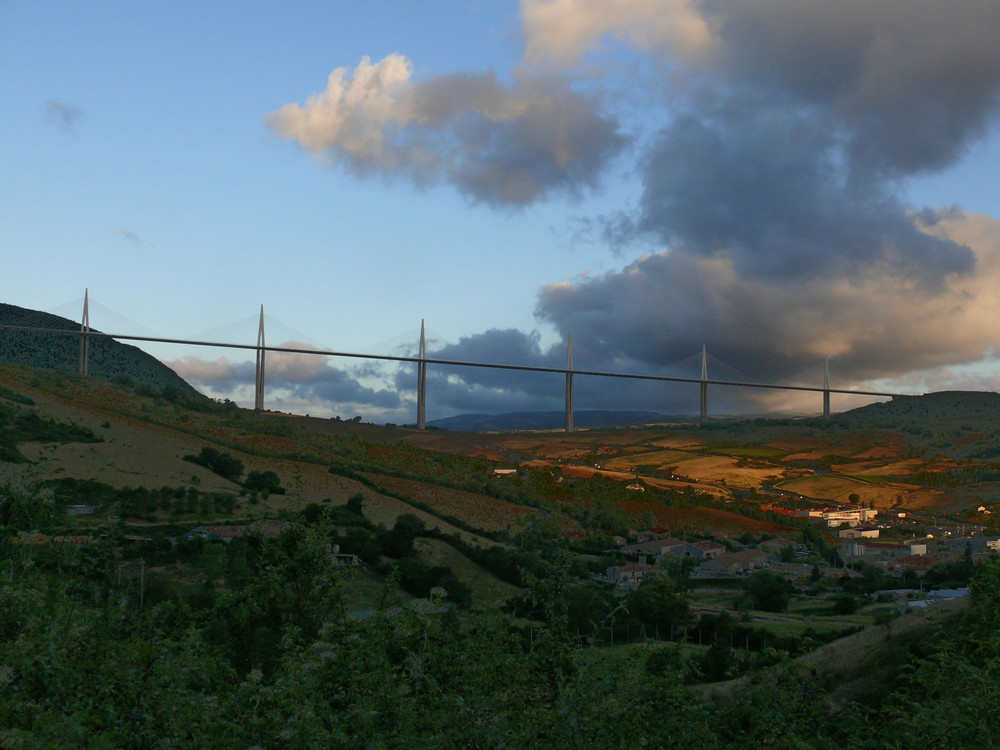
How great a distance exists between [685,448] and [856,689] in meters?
68.9

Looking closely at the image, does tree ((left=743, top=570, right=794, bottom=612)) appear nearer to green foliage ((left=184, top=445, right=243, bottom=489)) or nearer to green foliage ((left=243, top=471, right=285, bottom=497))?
green foliage ((left=243, top=471, right=285, bottom=497))

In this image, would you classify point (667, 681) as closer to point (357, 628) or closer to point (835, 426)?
point (357, 628)

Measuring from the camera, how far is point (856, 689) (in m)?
14.2

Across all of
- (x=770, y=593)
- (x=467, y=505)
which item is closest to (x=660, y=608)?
(x=770, y=593)

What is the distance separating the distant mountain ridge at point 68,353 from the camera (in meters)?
76.6

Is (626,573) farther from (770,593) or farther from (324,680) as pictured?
(324,680)

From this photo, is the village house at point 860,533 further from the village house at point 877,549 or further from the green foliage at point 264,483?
the green foliage at point 264,483

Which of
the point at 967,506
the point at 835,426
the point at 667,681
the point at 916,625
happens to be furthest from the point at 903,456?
the point at 667,681

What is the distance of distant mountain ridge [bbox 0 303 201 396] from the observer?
251 feet

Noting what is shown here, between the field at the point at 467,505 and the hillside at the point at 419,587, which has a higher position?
the hillside at the point at 419,587

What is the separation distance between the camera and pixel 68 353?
7944 cm

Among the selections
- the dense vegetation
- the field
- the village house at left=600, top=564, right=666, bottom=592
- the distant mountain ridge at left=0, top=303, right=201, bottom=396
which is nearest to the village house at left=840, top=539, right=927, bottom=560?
the village house at left=600, top=564, right=666, bottom=592

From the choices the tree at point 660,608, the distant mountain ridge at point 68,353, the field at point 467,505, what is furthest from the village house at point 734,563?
the distant mountain ridge at point 68,353

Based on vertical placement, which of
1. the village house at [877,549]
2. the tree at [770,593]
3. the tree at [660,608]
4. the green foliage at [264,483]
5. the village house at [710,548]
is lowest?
the village house at [710,548]
